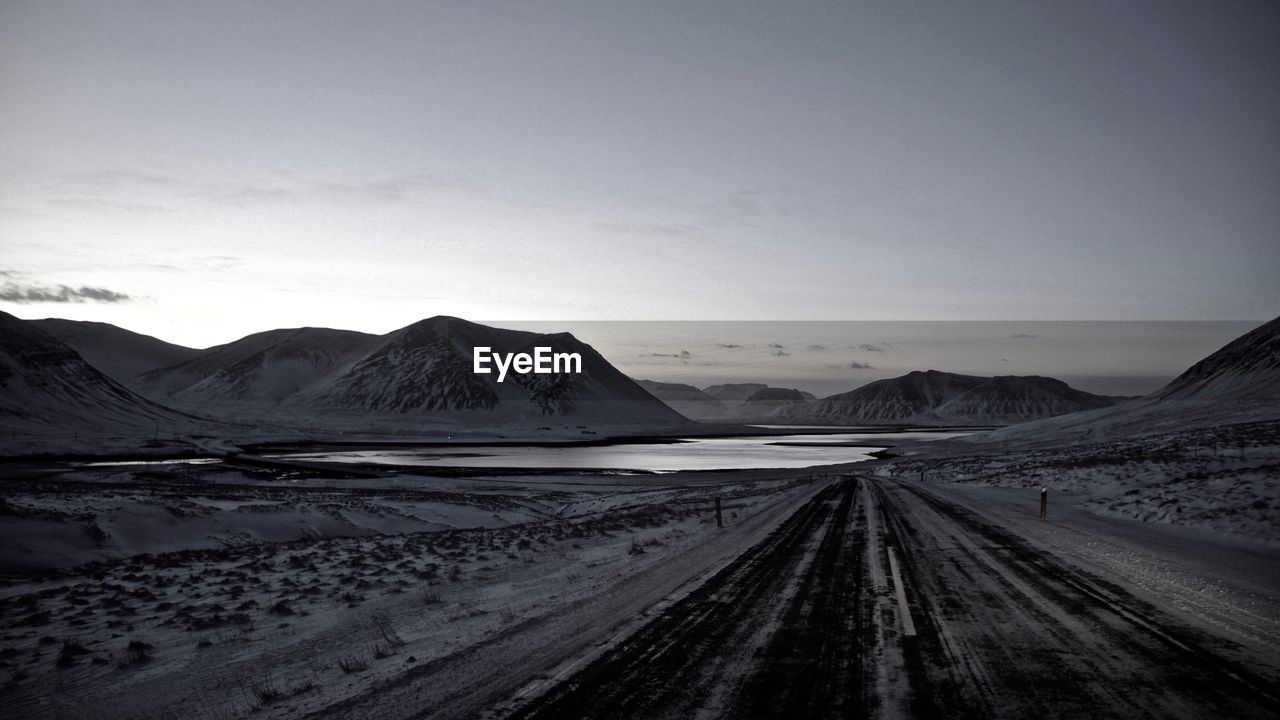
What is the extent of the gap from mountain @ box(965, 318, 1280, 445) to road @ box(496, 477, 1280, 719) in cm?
7529

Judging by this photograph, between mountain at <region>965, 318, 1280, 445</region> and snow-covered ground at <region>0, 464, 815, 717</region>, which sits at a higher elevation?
mountain at <region>965, 318, 1280, 445</region>

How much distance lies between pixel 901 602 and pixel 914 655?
2.48m

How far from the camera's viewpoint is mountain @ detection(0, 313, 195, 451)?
369 feet

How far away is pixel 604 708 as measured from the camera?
219 inches

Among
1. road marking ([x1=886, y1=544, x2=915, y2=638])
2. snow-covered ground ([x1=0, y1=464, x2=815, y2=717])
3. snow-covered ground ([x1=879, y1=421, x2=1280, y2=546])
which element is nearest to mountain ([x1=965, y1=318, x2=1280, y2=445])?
snow-covered ground ([x1=879, y1=421, x2=1280, y2=546])

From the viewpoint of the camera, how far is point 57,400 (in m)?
131

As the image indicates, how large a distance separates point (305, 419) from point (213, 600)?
20593 cm

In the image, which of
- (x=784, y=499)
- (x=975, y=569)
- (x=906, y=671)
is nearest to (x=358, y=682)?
(x=906, y=671)

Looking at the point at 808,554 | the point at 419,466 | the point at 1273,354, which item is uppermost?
the point at 1273,354

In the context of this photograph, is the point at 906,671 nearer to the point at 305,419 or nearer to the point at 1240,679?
the point at 1240,679

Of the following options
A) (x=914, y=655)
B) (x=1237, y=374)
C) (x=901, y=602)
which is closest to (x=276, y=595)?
(x=901, y=602)

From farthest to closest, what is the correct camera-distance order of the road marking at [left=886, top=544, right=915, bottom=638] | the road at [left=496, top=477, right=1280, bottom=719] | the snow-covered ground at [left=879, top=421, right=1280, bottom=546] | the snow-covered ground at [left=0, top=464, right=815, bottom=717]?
the snow-covered ground at [left=879, top=421, right=1280, bottom=546]
the road marking at [left=886, top=544, right=915, bottom=638]
the snow-covered ground at [left=0, top=464, right=815, bottom=717]
the road at [left=496, top=477, right=1280, bottom=719]

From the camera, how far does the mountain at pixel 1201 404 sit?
252 ft

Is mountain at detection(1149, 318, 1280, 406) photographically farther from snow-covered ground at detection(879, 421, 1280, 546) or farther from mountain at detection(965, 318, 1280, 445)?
snow-covered ground at detection(879, 421, 1280, 546)
